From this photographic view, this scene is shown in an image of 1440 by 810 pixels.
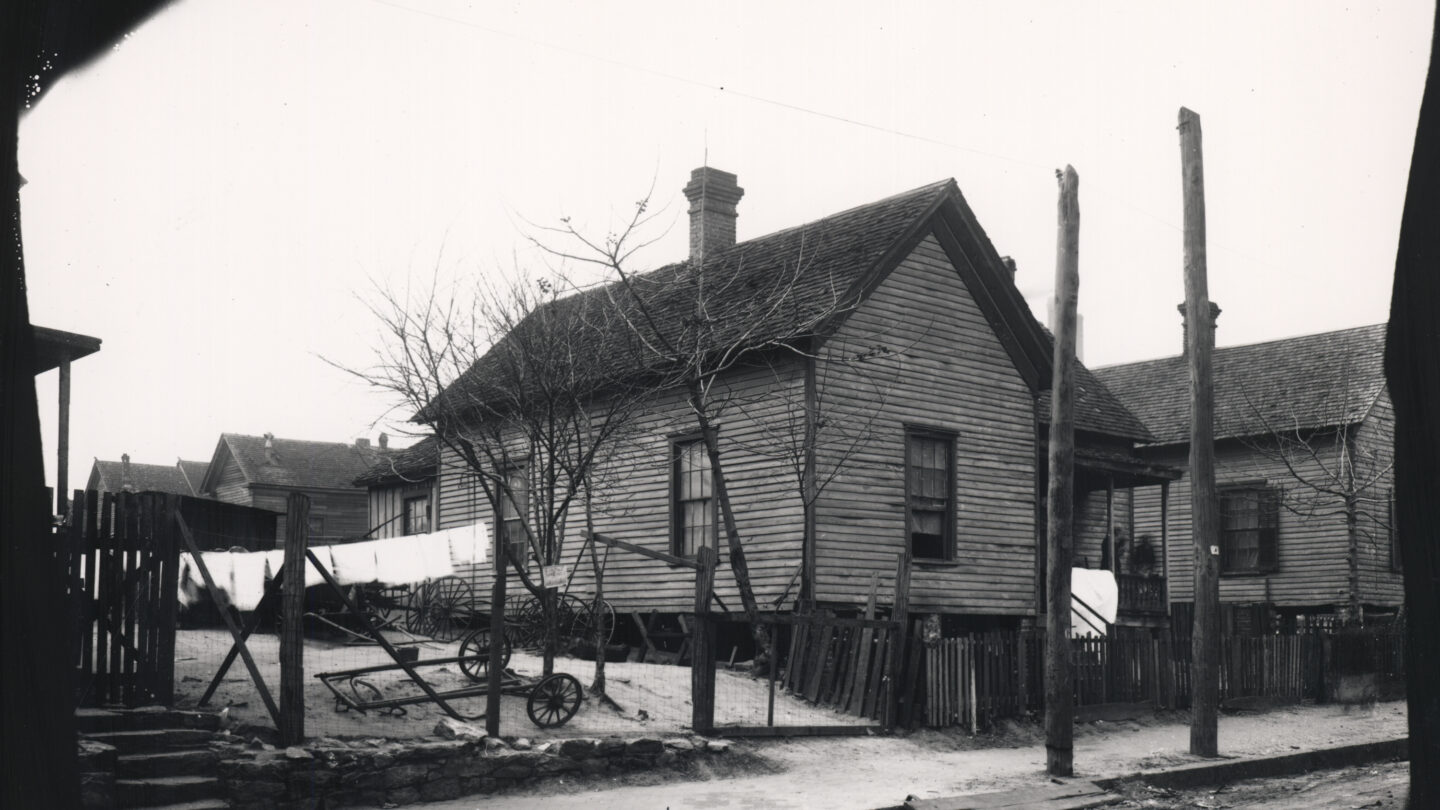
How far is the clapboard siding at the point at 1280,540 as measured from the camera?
2900cm

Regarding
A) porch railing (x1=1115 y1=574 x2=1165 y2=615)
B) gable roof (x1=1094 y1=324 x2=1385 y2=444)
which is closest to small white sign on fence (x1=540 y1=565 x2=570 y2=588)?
porch railing (x1=1115 y1=574 x2=1165 y2=615)

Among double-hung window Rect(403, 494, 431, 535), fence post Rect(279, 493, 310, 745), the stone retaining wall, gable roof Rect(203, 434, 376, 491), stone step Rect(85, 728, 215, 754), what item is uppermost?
gable roof Rect(203, 434, 376, 491)

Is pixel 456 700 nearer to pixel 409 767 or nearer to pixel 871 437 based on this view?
pixel 409 767

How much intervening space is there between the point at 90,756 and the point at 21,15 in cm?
756

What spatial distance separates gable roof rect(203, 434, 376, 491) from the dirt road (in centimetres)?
4605

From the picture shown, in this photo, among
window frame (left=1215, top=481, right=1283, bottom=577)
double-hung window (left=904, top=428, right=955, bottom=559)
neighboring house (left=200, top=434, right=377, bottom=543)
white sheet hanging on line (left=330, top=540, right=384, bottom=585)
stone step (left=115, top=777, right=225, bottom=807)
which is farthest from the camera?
neighboring house (left=200, top=434, right=377, bottom=543)

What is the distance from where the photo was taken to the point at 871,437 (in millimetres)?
18844

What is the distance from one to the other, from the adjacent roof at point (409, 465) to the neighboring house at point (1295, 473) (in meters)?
15.2

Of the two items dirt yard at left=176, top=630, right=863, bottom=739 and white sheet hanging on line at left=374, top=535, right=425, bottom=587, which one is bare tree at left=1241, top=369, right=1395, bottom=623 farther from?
white sheet hanging on line at left=374, top=535, right=425, bottom=587

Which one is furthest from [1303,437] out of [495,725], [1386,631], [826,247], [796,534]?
[495,725]

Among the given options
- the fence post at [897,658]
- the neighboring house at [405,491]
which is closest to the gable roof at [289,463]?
the neighboring house at [405,491]

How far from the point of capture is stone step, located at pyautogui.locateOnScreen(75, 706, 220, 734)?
29.8ft

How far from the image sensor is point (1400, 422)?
1.90 m

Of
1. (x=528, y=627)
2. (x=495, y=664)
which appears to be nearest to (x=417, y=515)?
(x=528, y=627)
